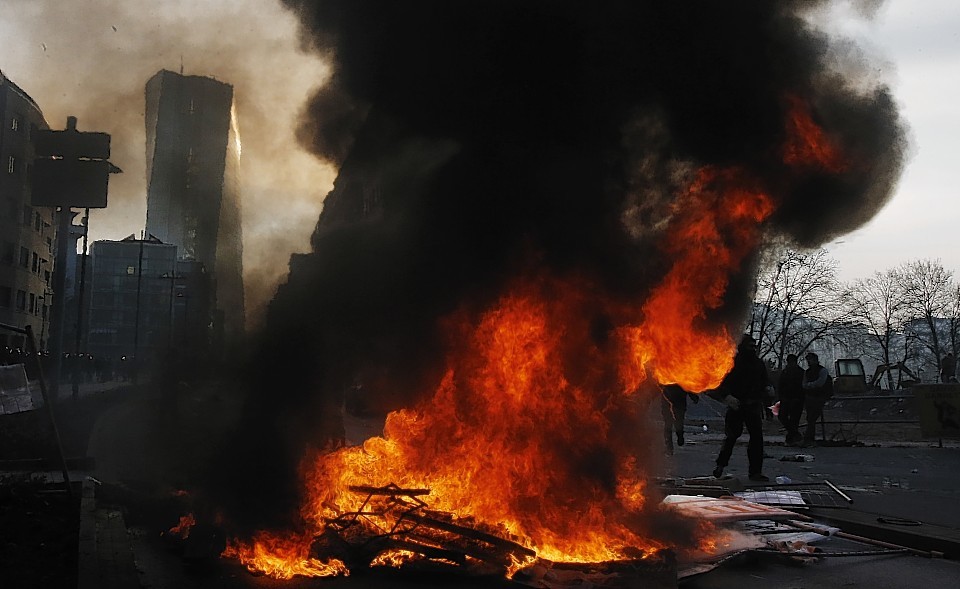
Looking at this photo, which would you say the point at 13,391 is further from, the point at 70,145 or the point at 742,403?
the point at 70,145

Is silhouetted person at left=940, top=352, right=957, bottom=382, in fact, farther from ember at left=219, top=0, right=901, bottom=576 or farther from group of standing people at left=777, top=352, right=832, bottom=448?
ember at left=219, top=0, right=901, bottom=576

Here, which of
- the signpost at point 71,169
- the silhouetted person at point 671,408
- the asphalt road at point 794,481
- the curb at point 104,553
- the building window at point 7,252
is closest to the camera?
the curb at point 104,553

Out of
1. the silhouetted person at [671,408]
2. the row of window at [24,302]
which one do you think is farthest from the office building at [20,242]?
the silhouetted person at [671,408]

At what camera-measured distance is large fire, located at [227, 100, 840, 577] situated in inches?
233

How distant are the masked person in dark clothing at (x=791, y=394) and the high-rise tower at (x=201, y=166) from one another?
10603 millimetres

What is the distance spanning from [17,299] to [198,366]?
1923 inches

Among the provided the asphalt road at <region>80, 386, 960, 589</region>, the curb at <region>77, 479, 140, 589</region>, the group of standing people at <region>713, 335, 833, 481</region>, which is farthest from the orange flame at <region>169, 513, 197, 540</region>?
the group of standing people at <region>713, 335, 833, 481</region>

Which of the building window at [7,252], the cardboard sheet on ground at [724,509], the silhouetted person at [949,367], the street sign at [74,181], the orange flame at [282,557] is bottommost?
the orange flame at [282,557]

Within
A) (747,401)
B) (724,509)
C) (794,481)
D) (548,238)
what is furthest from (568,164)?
(794,481)

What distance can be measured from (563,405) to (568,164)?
2435mm

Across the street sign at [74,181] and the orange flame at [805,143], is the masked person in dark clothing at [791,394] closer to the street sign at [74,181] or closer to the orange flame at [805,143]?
the orange flame at [805,143]

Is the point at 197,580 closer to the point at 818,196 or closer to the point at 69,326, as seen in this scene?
the point at 818,196

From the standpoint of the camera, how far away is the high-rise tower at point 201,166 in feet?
33.4

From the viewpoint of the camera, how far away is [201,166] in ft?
62.7
